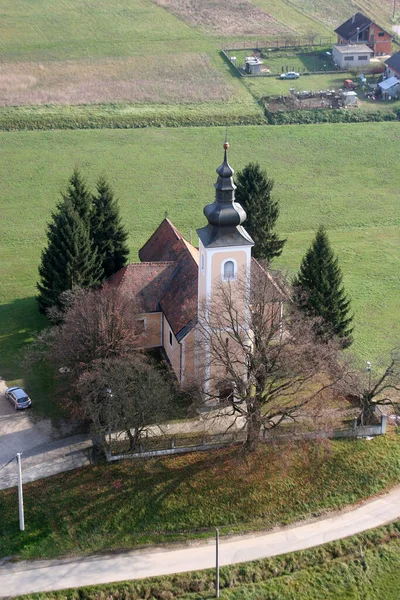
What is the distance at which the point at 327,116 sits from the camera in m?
93.7

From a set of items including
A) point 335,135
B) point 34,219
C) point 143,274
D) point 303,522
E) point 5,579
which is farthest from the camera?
Result: point 335,135

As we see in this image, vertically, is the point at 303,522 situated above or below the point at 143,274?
below

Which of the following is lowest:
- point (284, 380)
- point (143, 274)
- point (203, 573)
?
point (203, 573)

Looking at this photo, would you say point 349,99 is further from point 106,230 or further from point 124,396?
point 124,396

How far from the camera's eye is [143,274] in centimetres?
5256

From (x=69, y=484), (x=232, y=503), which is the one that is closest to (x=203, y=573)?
(x=232, y=503)

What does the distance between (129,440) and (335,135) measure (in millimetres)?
53598

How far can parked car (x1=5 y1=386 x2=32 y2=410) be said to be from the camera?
48584mm

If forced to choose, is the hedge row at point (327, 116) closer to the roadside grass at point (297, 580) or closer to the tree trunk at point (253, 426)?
the tree trunk at point (253, 426)

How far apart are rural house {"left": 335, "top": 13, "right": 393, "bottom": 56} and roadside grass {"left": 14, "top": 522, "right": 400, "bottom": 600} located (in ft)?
262

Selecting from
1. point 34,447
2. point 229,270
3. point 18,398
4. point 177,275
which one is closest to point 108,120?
point 177,275

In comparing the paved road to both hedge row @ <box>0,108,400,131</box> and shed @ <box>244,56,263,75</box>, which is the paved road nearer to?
hedge row @ <box>0,108,400,131</box>

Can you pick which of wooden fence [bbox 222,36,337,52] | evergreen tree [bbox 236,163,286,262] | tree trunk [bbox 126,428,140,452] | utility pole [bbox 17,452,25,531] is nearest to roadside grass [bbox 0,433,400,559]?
utility pole [bbox 17,452,25,531]

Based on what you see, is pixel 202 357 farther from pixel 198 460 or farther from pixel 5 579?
pixel 5 579
